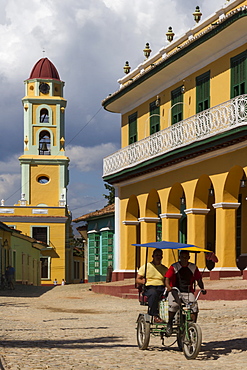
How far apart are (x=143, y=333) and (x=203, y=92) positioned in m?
14.6

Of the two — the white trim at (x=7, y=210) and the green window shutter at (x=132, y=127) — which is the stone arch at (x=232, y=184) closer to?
the green window shutter at (x=132, y=127)

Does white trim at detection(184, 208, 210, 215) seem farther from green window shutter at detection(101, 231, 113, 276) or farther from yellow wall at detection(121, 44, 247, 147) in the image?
green window shutter at detection(101, 231, 113, 276)

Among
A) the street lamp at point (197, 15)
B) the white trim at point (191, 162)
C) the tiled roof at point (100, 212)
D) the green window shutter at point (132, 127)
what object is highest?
the street lamp at point (197, 15)

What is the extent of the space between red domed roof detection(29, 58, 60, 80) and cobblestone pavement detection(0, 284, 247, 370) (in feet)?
173

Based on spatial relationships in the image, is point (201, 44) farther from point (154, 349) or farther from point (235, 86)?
point (154, 349)

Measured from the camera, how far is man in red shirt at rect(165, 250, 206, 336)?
11.4m

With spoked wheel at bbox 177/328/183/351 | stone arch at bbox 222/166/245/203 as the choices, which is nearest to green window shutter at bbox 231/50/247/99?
stone arch at bbox 222/166/245/203

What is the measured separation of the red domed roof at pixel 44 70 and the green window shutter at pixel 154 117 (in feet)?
140

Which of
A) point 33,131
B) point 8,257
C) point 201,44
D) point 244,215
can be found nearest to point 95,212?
point 8,257

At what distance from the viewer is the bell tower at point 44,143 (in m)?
70.9

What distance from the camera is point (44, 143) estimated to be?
7206 centimetres

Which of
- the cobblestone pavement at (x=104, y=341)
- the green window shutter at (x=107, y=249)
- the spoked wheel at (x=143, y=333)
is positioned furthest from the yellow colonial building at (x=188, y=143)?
the spoked wheel at (x=143, y=333)

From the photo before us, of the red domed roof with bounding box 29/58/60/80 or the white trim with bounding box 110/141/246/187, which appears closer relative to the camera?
the white trim with bounding box 110/141/246/187

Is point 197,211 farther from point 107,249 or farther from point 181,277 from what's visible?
point 107,249
